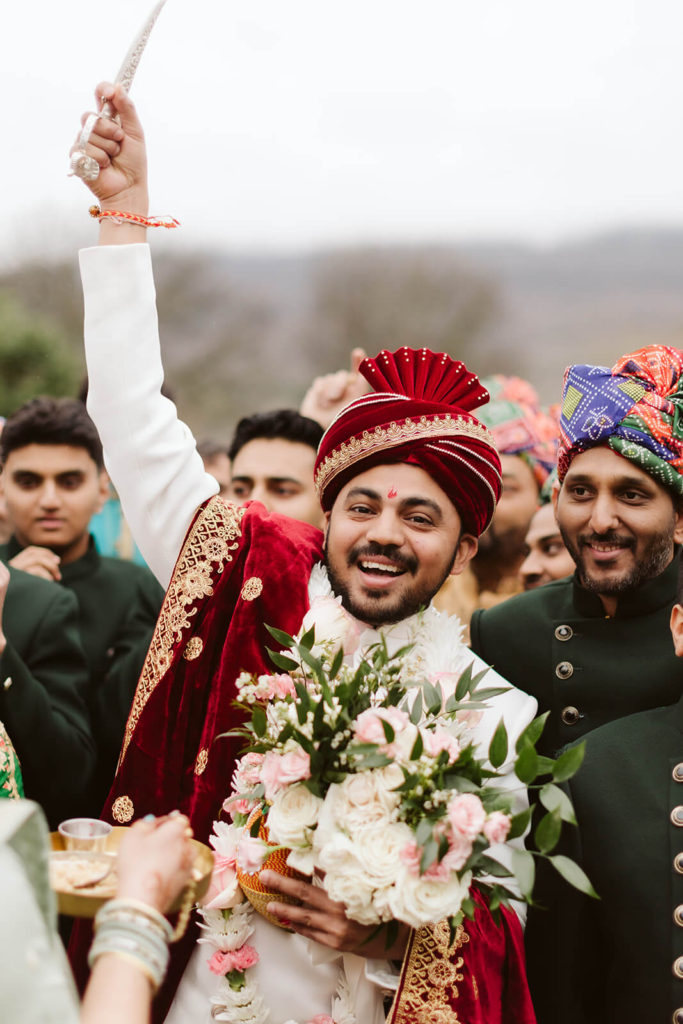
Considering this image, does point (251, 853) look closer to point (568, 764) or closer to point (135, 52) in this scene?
point (568, 764)

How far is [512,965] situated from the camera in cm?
263

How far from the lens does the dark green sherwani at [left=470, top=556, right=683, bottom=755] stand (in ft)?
10.9

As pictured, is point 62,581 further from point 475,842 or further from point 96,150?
point 475,842

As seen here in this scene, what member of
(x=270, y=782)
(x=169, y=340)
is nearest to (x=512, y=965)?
(x=270, y=782)

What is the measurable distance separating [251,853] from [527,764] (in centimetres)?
65

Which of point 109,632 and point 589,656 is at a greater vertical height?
point 589,656

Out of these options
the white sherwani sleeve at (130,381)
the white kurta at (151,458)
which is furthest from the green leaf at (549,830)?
the white sherwani sleeve at (130,381)

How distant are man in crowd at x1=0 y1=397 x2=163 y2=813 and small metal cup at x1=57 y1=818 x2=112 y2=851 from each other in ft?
8.25

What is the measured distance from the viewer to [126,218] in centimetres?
296

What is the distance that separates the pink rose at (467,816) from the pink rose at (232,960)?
2.64ft

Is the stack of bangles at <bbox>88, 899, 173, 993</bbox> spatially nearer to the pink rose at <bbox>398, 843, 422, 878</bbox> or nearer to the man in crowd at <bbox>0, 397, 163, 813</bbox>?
the pink rose at <bbox>398, 843, 422, 878</bbox>

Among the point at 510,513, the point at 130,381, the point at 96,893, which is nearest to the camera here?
the point at 96,893

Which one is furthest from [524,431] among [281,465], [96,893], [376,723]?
[96,893]

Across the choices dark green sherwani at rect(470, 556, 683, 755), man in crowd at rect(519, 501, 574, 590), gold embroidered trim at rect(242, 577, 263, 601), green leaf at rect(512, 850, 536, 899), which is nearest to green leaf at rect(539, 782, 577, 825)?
Answer: green leaf at rect(512, 850, 536, 899)
